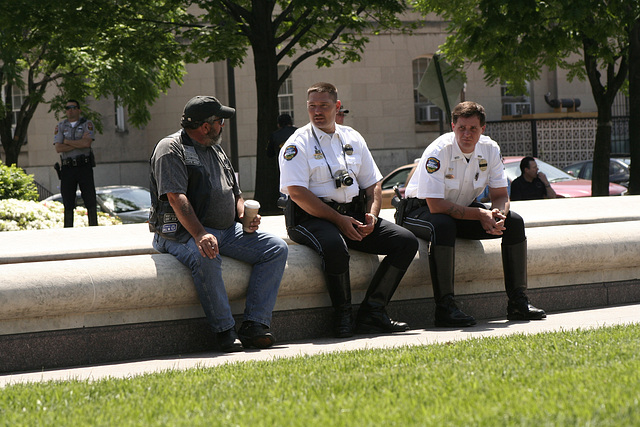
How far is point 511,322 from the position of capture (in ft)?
23.5

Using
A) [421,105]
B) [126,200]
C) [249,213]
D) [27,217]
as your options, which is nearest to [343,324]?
[249,213]

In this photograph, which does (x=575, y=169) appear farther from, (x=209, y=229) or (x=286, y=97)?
(x=209, y=229)

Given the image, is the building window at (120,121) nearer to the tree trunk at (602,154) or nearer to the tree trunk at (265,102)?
the tree trunk at (265,102)

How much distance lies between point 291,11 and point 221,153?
38.4 ft

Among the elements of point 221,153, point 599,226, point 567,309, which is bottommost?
point 567,309

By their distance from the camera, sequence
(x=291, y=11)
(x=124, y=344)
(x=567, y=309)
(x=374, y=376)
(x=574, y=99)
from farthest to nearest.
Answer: (x=574, y=99) < (x=291, y=11) < (x=567, y=309) < (x=124, y=344) < (x=374, y=376)

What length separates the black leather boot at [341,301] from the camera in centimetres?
664

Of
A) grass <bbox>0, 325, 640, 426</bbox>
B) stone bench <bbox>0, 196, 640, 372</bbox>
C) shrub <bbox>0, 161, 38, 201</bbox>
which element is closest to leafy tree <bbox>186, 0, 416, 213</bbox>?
shrub <bbox>0, 161, 38, 201</bbox>

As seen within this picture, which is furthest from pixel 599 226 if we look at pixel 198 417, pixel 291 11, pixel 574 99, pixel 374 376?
pixel 574 99

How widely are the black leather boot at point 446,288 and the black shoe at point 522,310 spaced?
1.49ft

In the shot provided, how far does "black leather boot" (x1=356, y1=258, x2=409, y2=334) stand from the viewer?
6750 millimetres

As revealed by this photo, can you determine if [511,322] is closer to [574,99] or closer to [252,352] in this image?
[252,352]

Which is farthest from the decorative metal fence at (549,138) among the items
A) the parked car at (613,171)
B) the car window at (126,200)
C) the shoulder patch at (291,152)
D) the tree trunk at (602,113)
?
the shoulder patch at (291,152)

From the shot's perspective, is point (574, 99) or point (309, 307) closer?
point (309, 307)
